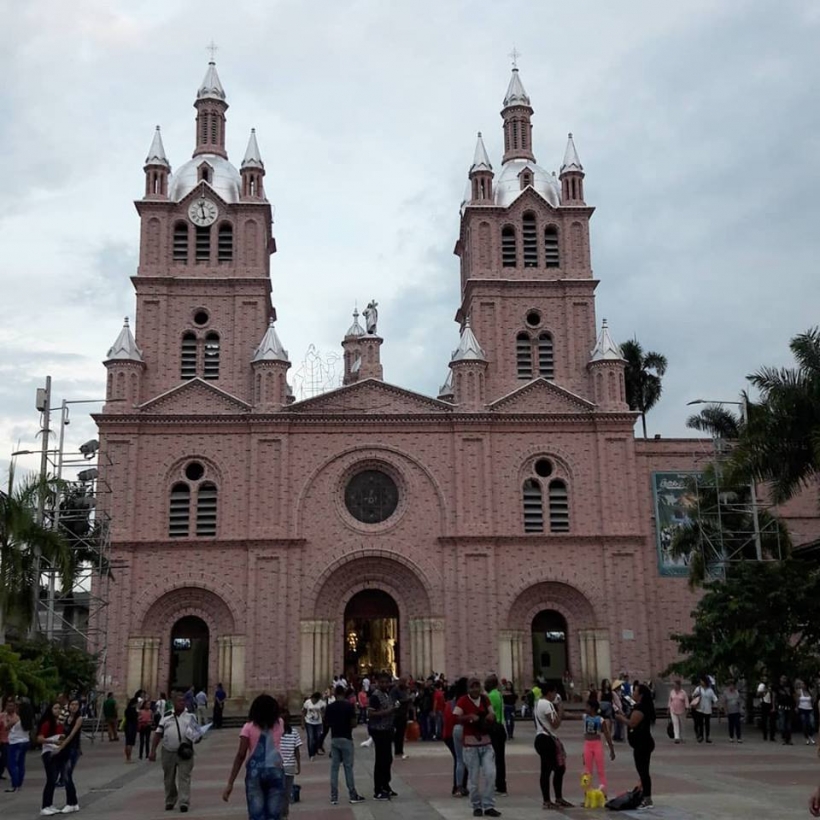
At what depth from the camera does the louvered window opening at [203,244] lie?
4494cm

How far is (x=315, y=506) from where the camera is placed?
134 ft

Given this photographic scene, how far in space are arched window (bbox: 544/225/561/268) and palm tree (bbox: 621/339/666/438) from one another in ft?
50.5

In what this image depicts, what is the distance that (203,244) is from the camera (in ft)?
148

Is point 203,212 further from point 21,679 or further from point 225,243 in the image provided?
point 21,679

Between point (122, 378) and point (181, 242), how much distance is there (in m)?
6.96

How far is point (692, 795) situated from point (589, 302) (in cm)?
3115

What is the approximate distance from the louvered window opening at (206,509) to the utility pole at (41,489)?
285 inches

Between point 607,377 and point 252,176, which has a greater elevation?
point 252,176

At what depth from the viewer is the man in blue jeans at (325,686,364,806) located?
16.0 metres

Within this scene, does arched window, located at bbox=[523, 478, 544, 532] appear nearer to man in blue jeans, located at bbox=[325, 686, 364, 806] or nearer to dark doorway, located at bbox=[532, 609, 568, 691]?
dark doorway, located at bbox=[532, 609, 568, 691]

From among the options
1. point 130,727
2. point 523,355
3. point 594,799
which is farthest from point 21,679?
point 523,355

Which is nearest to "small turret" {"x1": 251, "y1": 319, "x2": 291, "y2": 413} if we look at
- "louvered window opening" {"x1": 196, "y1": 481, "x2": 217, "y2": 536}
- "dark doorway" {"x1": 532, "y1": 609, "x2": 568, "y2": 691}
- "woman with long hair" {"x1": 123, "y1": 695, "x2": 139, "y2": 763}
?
"louvered window opening" {"x1": 196, "y1": 481, "x2": 217, "y2": 536}

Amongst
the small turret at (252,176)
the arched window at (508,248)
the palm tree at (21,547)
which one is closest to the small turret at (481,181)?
the arched window at (508,248)

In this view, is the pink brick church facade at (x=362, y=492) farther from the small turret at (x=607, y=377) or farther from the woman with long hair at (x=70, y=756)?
the woman with long hair at (x=70, y=756)
